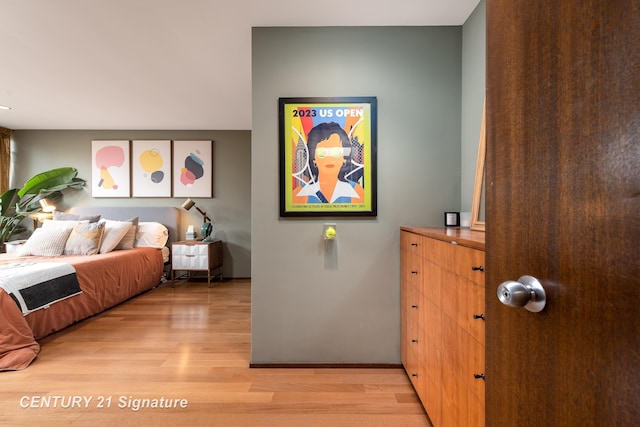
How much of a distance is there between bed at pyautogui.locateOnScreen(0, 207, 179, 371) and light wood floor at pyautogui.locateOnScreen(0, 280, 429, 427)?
0.54 ft

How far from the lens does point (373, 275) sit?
2.18 metres

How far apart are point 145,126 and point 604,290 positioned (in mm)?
5465

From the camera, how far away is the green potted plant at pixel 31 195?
4.56m

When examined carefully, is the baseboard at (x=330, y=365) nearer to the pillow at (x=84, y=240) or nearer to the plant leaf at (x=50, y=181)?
the pillow at (x=84, y=240)

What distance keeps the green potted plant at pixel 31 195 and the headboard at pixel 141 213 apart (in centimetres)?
42

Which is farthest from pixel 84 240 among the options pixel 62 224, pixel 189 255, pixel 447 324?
pixel 447 324

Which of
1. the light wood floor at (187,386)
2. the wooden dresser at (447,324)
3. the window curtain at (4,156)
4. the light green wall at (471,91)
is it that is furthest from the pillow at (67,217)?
the light green wall at (471,91)

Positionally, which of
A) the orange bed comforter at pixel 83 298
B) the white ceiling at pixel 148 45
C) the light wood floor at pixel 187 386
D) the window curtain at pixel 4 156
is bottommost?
the light wood floor at pixel 187 386

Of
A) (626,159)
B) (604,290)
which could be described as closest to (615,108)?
(626,159)

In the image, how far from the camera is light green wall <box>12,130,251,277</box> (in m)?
4.97

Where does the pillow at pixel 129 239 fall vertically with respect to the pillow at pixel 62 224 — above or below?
below

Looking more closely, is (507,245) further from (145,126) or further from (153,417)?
(145,126)

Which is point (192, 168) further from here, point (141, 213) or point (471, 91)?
point (471, 91)

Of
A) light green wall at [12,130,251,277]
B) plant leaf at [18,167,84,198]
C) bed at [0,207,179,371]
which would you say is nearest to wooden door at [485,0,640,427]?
bed at [0,207,179,371]
